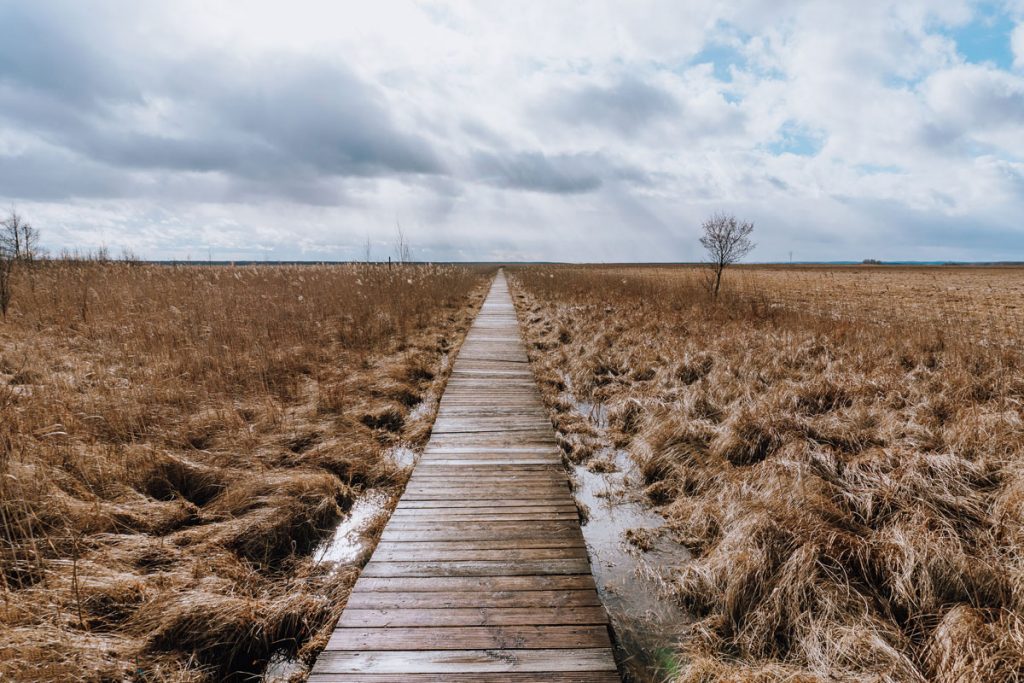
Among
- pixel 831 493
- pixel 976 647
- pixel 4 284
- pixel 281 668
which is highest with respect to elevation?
pixel 4 284

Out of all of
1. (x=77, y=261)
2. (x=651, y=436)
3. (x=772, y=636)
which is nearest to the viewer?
(x=772, y=636)

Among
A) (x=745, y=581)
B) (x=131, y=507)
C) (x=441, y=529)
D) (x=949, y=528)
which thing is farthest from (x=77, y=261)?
(x=949, y=528)

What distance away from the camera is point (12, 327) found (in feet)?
30.2

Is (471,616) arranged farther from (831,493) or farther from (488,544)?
(831,493)

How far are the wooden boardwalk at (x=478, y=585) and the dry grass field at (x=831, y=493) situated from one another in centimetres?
69

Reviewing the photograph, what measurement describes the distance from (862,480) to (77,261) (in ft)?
75.3

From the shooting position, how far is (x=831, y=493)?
3787 millimetres

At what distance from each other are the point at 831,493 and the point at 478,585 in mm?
3147

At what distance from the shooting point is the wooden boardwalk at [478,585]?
235 cm

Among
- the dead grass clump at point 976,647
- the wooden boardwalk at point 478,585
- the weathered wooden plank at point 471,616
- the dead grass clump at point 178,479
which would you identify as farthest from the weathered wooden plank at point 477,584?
the dead grass clump at point 178,479

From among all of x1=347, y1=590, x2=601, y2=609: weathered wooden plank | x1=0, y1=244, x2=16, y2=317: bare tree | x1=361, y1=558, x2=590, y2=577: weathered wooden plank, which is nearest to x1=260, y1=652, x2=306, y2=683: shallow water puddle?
x1=347, y1=590, x2=601, y2=609: weathered wooden plank

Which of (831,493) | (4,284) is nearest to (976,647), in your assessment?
(831,493)

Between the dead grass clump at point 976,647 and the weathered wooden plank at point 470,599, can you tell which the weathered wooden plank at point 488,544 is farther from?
the dead grass clump at point 976,647

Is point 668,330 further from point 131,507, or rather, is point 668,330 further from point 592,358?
point 131,507
